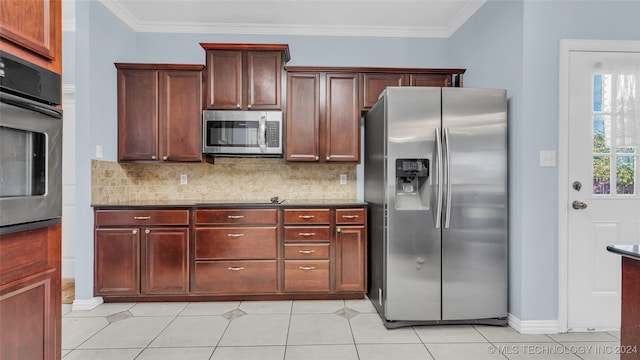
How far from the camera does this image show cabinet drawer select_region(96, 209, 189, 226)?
2.84 m

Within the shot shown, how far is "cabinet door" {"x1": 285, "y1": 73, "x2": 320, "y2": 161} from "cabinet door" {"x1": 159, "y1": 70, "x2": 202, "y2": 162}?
2.88ft

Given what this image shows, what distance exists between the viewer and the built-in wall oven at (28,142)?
1.13 m

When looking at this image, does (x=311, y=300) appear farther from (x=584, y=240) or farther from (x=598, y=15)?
(x=598, y=15)

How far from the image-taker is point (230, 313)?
2715 millimetres

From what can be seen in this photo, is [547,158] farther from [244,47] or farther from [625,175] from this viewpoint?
[244,47]

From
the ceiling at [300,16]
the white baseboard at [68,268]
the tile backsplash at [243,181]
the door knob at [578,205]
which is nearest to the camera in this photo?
the door knob at [578,205]

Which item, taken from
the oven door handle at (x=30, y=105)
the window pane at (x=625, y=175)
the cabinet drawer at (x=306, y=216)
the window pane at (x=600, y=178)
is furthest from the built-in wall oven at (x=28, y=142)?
the window pane at (x=625, y=175)

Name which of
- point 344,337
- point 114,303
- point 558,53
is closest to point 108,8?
point 114,303

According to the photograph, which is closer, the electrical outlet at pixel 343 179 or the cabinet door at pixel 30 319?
the cabinet door at pixel 30 319

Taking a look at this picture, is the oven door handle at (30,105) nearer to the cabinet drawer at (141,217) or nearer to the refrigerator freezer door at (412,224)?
the cabinet drawer at (141,217)

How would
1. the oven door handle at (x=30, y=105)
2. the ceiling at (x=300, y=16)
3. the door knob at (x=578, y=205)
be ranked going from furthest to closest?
the ceiling at (x=300, y=16)
the door knob at (x=578, y=205)
the oven door handle at (x=30, y=105)

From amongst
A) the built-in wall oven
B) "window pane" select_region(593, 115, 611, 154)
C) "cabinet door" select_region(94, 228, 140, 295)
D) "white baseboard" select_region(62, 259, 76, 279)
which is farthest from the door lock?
"white baseboard" select_region(62, 259, 76, 279)

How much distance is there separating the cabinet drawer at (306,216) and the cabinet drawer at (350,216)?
0.11 m

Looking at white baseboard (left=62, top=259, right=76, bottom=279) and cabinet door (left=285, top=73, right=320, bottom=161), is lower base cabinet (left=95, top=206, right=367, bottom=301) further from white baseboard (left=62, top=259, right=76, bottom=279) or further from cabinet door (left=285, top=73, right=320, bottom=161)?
white baseboard (left=62, top=259, right=76, bottom=279)
